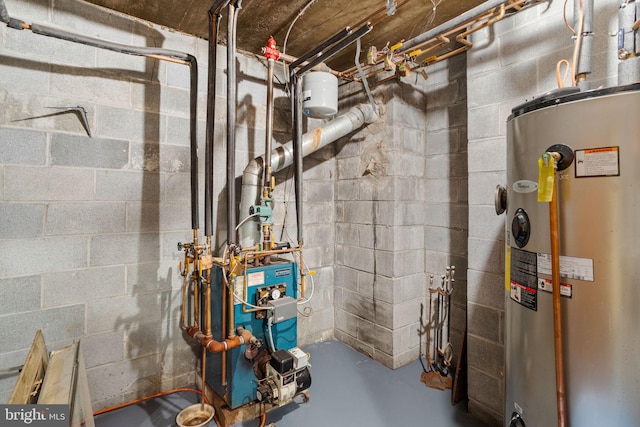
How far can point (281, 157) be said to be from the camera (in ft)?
7.18

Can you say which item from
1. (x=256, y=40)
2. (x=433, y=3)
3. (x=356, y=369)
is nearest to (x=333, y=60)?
(x=256, y=40)

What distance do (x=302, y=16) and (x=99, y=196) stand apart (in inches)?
63.9

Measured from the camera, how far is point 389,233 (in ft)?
7.70

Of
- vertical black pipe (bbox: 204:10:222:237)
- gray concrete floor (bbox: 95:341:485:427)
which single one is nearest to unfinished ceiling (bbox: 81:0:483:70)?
vertical black pipe (bbox: 204:10:222:237)

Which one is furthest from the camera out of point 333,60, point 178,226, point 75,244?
point 333,60

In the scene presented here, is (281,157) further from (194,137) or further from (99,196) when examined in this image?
(99,196)

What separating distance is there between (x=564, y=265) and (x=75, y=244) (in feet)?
7.40

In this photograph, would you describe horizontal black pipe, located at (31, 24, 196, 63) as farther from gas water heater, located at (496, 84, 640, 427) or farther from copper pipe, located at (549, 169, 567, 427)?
copper pipe, located at (549, 169, 567, 427)

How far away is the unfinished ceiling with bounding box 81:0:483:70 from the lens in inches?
71.6

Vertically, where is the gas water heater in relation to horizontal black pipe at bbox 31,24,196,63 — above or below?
below

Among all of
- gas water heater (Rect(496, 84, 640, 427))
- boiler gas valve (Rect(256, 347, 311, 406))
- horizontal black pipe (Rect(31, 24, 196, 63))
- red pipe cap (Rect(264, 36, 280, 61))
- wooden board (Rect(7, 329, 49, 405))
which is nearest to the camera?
gas water heater (Rect(496, 84, 640, 427))

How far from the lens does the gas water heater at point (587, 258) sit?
84cm

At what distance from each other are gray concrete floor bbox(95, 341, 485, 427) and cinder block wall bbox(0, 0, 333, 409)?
0.59ft

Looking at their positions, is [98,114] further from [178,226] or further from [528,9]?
[528,9]
